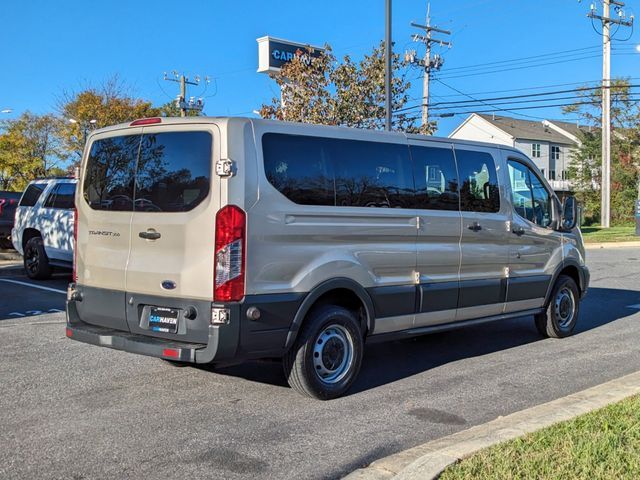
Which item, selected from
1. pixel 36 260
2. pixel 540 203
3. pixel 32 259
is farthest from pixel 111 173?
pixel 32 259

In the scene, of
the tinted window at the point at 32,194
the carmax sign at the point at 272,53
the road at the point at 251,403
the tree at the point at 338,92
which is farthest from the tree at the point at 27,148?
the road at the point at 251,403

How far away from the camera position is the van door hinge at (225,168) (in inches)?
194

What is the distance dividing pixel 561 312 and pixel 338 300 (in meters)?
3.90

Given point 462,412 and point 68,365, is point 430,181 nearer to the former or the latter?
point 462,412

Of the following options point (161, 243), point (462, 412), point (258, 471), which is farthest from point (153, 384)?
point (462, 412)

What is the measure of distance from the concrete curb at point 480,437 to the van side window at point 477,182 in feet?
7.33

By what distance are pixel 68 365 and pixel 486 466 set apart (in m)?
4.51

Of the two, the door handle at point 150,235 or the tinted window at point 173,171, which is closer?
the tinted window at point 173,171

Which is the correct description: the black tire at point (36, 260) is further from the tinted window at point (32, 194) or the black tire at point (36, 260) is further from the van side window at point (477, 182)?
the van side window at point (477, 182)

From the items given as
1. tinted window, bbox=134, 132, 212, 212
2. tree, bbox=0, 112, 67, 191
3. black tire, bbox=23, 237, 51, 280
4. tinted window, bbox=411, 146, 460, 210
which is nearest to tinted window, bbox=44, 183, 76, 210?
black tire, bbox=23, 237, 51, 280

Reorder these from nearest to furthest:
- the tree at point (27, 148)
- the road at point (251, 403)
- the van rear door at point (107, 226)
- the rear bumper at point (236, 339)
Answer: the road at point (251, 403)
the rear bumper at point (236, 339)
the van rear door at point (107, 226)
the tree at point (27, 148)

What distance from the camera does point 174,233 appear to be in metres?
5.15

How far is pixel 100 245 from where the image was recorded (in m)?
5.77

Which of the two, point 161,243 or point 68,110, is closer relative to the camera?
point 161,243
